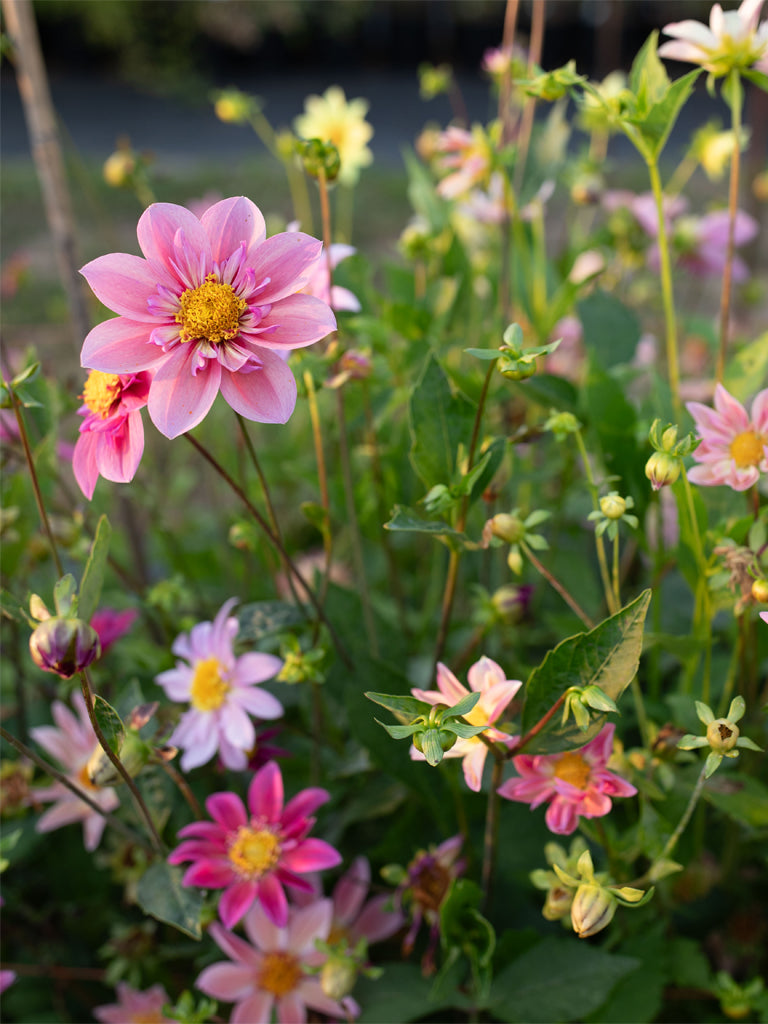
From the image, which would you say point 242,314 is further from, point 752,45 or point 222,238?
point 752,45

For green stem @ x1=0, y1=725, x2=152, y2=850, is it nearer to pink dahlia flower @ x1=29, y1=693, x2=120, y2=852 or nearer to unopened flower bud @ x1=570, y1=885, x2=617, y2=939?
pink dahlia flower @ x1=29, y1=693, x2=120, y2=852

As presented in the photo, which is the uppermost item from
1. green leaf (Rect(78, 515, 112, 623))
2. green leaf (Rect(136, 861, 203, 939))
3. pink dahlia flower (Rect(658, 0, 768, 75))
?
pink dahlia flower (Rect(658, 0, 768, 75))

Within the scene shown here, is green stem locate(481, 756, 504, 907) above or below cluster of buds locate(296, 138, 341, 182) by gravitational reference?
below

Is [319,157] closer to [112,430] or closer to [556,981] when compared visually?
[112,430]

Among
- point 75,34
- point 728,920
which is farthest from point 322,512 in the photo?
point 75,34

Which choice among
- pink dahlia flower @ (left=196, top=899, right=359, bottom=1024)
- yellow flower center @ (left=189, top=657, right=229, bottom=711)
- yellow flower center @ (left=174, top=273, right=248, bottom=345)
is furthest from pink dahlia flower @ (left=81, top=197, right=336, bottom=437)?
pink dahlia flower @ (left=196, top=899, right=359, bottom=1024)

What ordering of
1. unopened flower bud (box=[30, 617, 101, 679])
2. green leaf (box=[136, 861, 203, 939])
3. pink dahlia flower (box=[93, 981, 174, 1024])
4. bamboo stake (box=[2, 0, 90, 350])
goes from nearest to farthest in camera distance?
unopened flower bud (box=[30, 617, 101, 679]) < green leaf (box=[136, 861, 203, 939]) < pink dahlia flower (box=[93, 981, 174, 1024]) < bamboo stake (box=[2, 0, 90, 350])
